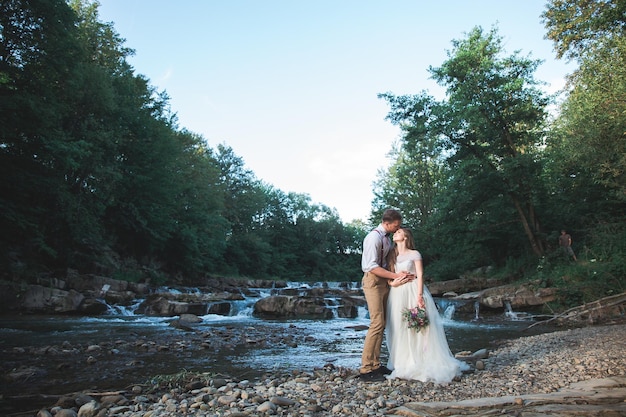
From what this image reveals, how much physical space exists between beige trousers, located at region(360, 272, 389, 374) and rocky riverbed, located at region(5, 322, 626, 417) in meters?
0.31

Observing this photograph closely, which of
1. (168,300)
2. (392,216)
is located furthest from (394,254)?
(168,300)

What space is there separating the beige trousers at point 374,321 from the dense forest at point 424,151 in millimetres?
11210

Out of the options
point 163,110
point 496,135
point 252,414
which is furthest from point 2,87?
point 496,135

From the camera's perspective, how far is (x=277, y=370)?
6.48 meters

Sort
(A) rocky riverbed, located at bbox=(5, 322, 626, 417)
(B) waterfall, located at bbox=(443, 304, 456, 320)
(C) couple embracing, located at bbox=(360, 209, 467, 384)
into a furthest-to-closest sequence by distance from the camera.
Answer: (B) waterfall, located at bbox=(443, 304, 456, 320), (C) couple embracing, located at bbox=(360, 209, 467, 384), (A) rocky riverbed, located at bbox=(5, 322, 626, 417)

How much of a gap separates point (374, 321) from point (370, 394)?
1.12m

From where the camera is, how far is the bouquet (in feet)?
16.9

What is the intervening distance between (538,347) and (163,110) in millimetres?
32104

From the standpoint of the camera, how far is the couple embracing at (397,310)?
5.09 metres

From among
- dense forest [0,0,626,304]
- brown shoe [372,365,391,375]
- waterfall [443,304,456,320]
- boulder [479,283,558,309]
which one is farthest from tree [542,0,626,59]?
brown shoe [372,365,391,375]

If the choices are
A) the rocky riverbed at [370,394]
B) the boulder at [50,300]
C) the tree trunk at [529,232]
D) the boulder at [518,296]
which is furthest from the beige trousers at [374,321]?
the tree trunk at [529,232]

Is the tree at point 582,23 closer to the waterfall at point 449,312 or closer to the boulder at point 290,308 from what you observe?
the waterfall at point 449,312

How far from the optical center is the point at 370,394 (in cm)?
428

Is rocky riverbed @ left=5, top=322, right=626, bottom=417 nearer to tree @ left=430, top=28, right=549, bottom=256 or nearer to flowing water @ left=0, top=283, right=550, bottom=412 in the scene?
flowing water @ left=0, top=283, right=550, bottom=412
